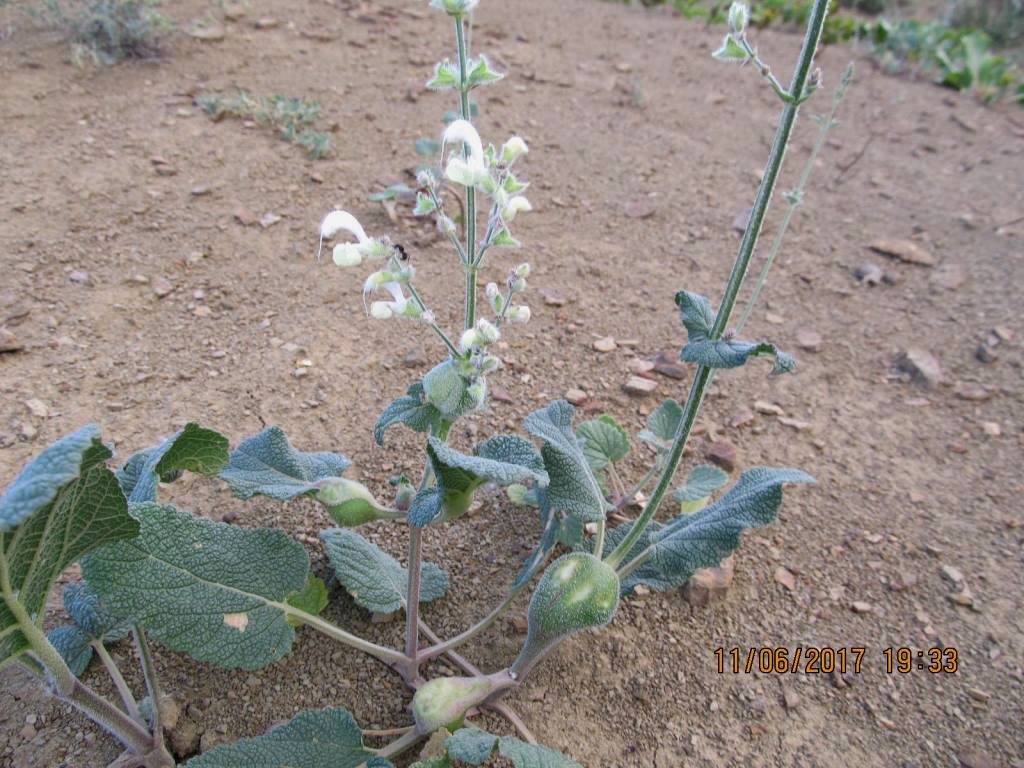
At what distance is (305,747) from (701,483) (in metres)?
1.10

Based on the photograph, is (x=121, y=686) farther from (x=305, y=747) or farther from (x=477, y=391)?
(x=477, y=391)

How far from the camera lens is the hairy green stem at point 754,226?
1.17 metres

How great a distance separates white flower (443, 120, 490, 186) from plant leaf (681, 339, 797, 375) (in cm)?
47

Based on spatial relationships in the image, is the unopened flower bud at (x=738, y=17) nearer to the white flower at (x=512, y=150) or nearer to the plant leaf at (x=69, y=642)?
the white flower at (x=512, y=150)

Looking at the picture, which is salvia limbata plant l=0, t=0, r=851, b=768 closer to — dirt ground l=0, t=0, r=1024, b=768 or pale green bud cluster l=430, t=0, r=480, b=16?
pale green bud cluster l=430, t=0, r=480, b=16

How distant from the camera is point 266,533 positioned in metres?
1.48

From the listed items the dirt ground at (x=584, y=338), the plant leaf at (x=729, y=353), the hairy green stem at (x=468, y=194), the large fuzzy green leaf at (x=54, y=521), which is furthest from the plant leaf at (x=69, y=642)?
the plant leaf at (x=729, y=353)

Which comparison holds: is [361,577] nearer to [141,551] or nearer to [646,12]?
[141,551]

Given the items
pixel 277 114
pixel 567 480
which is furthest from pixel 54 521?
pixel 277 114

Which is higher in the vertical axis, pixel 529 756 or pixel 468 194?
pixel 468 194

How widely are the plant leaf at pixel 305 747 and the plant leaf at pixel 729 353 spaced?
2.99 feet

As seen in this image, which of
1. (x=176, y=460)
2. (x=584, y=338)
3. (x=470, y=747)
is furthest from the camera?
(x=584, y=338)

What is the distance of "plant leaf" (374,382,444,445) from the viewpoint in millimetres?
1393

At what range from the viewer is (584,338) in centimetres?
258
